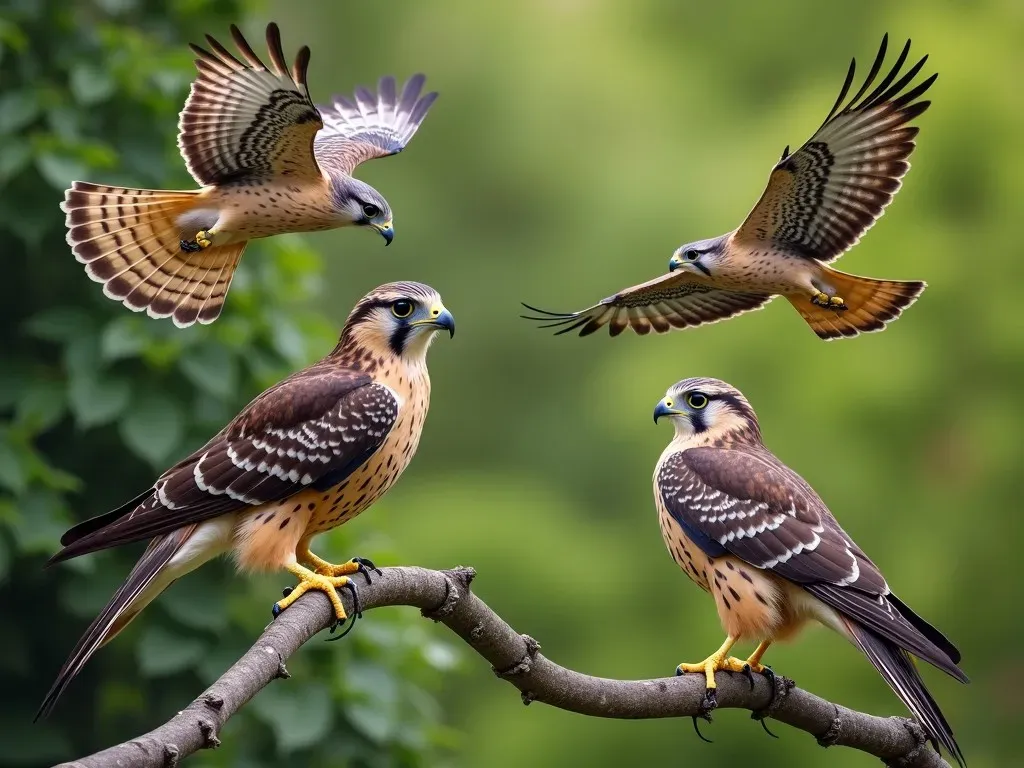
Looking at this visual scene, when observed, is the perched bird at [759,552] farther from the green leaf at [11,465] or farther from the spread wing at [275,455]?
the green leaf at [11,465]

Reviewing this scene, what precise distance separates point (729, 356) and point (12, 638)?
15.8 feet

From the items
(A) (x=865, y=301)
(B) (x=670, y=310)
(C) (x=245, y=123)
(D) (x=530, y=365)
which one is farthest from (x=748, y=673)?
(D) (x=530, y=365)

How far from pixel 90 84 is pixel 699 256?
3.62 metres

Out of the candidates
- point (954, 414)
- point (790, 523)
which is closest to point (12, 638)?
point (790, 523)

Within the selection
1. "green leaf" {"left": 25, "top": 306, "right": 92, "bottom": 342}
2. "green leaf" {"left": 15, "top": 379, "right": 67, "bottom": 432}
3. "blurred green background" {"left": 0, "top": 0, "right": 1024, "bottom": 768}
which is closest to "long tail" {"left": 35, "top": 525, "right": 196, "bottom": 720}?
"blurred green background" {"left": 0, "top": 0, "right": 1024, "bottom": 768}

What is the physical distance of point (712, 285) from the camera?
327 centimetres

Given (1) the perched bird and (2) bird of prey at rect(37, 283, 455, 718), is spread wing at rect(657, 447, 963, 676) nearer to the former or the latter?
(1) the perched bird

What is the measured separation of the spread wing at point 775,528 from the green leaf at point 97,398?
7.97ft

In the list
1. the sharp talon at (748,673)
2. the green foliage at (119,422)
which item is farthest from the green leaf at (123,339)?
the sharp talon at (748,673)

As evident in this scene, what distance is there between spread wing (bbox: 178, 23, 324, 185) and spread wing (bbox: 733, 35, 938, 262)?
3.37 ft

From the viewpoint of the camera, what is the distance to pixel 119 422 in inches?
232

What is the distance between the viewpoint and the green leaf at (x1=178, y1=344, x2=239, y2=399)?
19.0 ft

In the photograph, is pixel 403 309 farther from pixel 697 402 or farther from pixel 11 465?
pixel 11 465

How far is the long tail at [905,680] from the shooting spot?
332cm
